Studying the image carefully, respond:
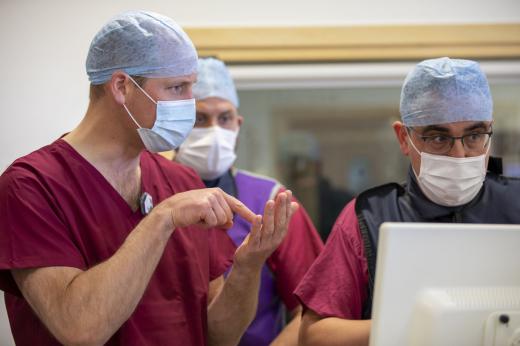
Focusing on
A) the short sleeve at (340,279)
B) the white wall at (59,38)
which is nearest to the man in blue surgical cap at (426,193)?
the short sleeve at (340,279)

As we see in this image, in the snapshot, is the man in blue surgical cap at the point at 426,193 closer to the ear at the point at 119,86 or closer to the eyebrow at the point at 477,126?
the eyebrow at the point at 477,126

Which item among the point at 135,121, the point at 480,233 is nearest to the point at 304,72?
the point at 135,121

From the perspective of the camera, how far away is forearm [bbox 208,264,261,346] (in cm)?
143

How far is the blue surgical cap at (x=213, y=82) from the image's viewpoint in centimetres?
193

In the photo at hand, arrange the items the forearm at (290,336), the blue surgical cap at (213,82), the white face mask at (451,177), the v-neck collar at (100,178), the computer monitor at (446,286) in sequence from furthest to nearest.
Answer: the blue surgical cap at (213,82)
the forearm at (290,336)
the white face mask at (451,177)
the v-neck collar at (100,178)
the computer monitor at (446,286)

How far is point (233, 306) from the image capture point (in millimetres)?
1475

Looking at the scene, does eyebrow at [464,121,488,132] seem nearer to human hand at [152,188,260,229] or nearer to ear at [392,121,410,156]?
ear at [392,121,410,156]

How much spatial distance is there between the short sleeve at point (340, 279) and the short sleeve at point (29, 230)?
0.51 meters

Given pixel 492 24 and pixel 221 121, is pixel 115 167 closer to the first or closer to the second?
pixel 221 121

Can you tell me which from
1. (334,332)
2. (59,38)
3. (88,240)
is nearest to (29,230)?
(88,240)

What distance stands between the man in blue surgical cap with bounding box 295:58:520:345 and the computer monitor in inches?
17.4

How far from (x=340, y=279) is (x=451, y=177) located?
35 centimetres

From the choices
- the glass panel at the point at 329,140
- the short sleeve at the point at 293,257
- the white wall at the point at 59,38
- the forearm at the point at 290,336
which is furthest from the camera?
the glass panel at the point at 329,140

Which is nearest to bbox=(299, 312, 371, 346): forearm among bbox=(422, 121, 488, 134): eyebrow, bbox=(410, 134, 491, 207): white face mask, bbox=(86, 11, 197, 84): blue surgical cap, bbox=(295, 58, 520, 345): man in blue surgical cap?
bbox=(295, 58, 520, 345): man in blue surgical cap
